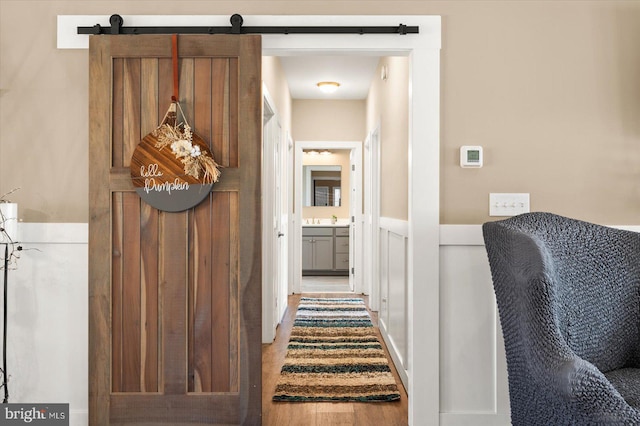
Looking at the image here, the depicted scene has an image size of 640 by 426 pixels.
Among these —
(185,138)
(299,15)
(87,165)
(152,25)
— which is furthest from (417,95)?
Answer: (87,165)

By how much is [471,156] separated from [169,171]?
4.58 ft

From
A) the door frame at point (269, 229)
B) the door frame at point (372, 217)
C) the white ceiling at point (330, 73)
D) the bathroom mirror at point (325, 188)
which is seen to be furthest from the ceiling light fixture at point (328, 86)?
the bathroom mirror at point (325, 188)

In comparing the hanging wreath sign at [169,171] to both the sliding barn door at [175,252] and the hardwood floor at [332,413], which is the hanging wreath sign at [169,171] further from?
the hardwood floor at [332,413]

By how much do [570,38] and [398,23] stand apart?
83 cm

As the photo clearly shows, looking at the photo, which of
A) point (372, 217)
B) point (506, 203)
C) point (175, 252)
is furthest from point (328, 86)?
point (175, 252)

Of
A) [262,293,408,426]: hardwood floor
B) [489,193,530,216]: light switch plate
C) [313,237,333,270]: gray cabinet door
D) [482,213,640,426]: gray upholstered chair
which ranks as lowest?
[262,293,408,426]: hardwood floor

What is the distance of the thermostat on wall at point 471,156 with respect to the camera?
2223 millimetres

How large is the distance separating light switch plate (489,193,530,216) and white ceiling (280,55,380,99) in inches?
105

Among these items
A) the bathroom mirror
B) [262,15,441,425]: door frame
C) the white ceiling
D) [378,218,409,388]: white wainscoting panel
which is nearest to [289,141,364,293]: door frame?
the white ceiling

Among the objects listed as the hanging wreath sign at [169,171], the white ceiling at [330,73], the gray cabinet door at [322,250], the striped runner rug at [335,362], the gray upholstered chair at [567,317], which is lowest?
the striped runner rug at [335,362]

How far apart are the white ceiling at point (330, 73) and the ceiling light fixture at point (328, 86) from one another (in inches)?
1.8

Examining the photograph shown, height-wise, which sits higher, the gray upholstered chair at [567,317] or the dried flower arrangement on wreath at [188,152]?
the dried flower arrangement on wreath at [188,152]

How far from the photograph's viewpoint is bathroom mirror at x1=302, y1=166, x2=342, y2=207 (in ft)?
26.6

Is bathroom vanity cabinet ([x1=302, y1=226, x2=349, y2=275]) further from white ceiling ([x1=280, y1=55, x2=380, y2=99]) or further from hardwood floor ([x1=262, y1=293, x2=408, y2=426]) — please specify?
hardwood floor ([x1=262, y1=293, x2=408, y2=426])
